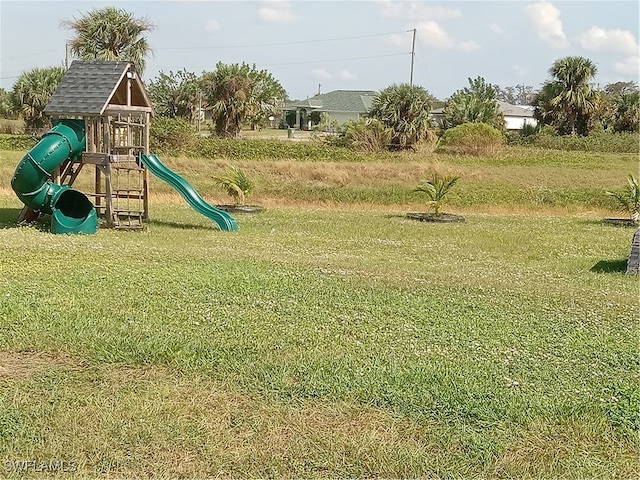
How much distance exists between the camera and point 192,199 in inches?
582

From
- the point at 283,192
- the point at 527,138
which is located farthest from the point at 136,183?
the point at 527,138

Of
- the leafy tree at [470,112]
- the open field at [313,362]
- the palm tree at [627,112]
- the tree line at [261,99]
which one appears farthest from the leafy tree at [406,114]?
the open field at [313,362]

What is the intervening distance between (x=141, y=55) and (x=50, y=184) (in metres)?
19.1

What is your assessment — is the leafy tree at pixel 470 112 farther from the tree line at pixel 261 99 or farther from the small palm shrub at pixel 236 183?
the small palm shrub at pixel 236 183

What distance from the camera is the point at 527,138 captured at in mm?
37812

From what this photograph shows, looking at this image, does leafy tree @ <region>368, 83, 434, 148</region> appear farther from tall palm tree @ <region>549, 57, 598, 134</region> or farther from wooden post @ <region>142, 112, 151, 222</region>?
wooden post @ <region>142, 112, 151, 222</region>

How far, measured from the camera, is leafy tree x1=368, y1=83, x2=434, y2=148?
1255 inches

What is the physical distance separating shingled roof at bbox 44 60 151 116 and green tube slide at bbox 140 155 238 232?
154cm

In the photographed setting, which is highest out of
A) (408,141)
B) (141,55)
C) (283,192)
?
(141,55)

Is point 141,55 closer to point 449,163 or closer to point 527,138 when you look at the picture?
point 449,163

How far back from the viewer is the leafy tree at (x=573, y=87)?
1513 inches

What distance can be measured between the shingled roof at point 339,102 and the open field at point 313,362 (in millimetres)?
50397

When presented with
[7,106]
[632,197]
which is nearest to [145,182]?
[632,197]

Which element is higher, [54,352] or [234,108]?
[234,108]
